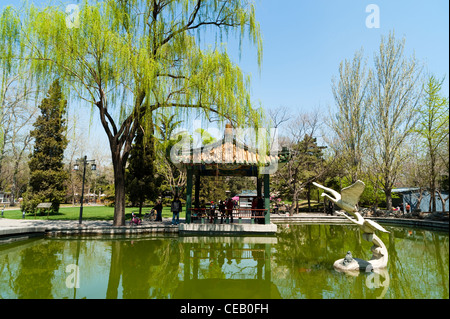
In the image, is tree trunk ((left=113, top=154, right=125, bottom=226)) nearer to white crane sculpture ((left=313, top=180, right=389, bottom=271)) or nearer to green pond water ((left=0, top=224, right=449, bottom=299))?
green pond water ((left=0, top=224, right=449, bottom=299))

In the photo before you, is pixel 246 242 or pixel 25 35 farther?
pixel 246 242

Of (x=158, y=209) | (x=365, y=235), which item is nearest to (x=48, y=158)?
(x=158, y=209)

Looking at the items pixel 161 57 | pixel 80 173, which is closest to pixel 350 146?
pixel 161 57

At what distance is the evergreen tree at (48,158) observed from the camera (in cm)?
1677

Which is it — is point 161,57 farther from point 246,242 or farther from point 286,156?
point 246,242

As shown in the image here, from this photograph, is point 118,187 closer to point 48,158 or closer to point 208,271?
point 208,271

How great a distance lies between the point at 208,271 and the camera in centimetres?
526

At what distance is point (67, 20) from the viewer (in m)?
7.56

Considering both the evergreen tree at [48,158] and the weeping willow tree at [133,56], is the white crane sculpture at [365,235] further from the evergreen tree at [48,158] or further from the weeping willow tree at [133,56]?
the evergreen tree at [48,158]

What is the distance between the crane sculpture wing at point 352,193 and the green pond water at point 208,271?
141 cm

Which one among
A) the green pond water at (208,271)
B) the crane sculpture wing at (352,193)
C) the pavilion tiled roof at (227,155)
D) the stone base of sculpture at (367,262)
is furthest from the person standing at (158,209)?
the crane sculpture wing at (352,193)

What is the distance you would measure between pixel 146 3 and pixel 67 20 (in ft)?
8.75

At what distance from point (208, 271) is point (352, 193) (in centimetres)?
330

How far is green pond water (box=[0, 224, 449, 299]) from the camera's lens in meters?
4.04
